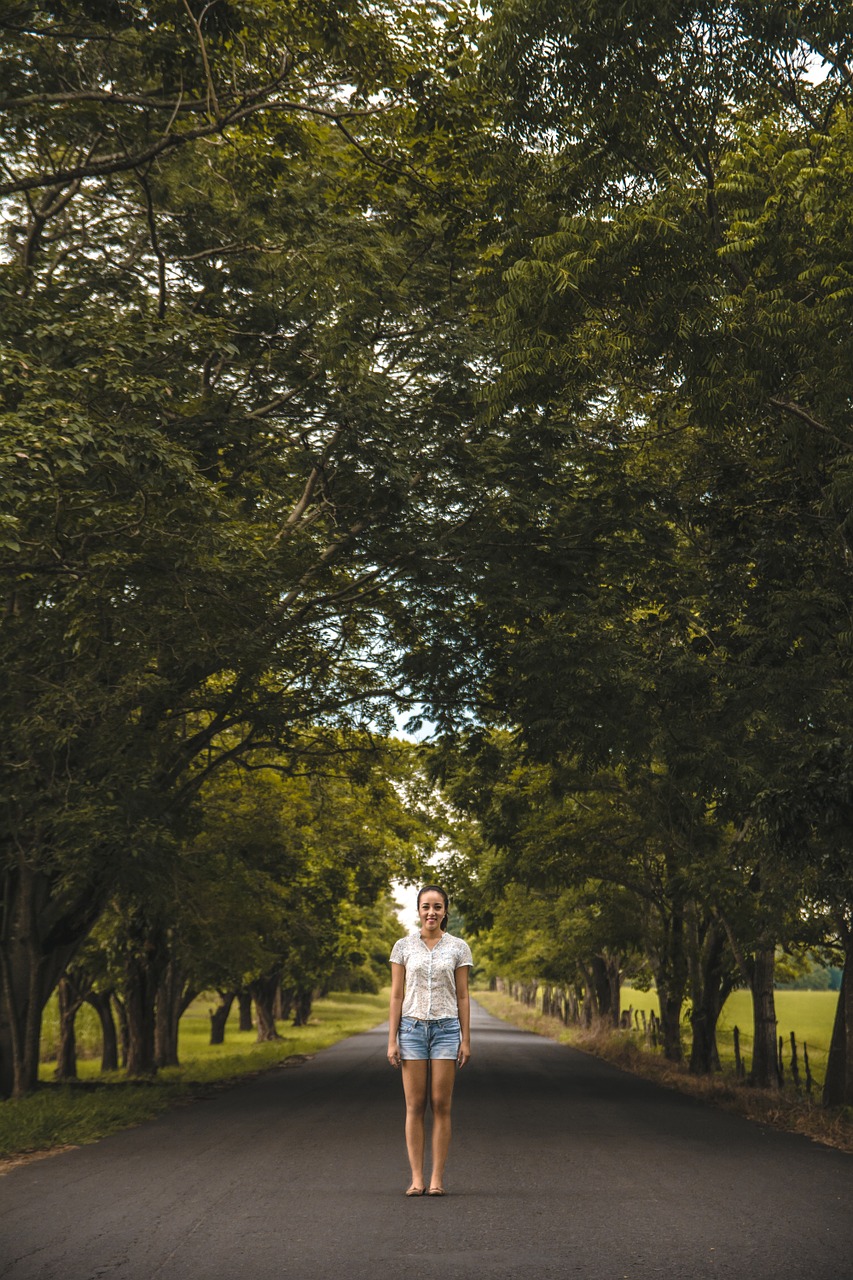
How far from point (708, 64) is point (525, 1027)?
2059 inches

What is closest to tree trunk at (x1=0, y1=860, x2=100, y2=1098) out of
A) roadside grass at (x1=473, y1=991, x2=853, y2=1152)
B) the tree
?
the tree

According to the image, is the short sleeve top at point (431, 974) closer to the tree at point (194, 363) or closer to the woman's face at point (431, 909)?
the woman's face at point (431, 909)

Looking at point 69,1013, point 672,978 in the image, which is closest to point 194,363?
point 672,978

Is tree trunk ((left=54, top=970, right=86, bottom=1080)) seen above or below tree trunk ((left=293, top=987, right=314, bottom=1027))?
above

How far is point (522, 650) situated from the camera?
14133 millimetres

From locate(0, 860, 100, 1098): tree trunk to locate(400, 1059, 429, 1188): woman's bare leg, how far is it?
1044cm

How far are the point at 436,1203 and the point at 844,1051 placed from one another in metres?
11.3

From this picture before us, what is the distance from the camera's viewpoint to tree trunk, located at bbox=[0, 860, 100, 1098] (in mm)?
16516

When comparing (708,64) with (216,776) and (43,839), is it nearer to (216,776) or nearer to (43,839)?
(43,839)

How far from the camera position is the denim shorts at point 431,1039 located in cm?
712

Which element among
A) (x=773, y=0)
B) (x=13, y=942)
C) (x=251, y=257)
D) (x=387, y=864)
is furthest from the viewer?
(x=387, y=864)

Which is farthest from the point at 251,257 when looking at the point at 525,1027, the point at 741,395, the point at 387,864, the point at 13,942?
the point at 525,1027

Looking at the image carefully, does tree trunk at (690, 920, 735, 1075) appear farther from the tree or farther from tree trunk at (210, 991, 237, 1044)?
tree trunk at (210, 991, 237, 1044)

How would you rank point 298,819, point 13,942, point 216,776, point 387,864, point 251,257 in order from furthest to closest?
point 387,864 < point 298,819 < point 216,776 < point 13,942 < point 251,257
